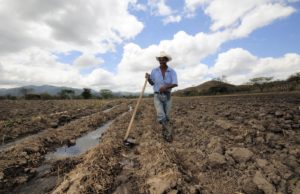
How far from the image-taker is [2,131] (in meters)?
9.04

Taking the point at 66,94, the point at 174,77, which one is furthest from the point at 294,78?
the point at 66,94

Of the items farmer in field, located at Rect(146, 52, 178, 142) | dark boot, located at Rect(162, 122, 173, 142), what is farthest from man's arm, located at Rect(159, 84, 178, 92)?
dark boot, located at Rect(162, 122, 173, 142)

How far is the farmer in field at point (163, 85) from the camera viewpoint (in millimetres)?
6703

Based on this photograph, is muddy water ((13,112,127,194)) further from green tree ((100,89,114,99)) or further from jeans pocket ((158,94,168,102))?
green tree ((100,89,114,99))

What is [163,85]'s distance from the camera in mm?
6727

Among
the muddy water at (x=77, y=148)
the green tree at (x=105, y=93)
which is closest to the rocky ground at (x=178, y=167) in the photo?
the muddy water at (x=77, y=148)

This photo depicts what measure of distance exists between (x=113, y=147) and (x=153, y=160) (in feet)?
4.50

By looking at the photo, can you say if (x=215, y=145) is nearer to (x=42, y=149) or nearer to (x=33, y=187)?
(x=33, y=187)

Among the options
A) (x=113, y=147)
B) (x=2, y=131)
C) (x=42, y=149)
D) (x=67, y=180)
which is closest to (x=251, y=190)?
(x=67, y=180)

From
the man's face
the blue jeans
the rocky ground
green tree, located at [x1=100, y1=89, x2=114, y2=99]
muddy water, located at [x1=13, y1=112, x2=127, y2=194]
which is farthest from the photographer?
green tree, located at [x1=100, y1=89, x2=114, y2=99]

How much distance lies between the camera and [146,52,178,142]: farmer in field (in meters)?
6.70

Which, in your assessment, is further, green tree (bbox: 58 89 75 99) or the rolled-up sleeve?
green tree (bbox: 58 89 75 99)

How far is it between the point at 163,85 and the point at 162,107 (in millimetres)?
576

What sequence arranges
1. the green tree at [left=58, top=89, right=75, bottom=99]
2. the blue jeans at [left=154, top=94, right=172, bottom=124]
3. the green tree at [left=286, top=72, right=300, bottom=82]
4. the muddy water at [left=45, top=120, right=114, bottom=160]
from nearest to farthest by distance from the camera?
1. the muddy water at [left=45, top=120, right=114, bottom=160]
2. the blue jeans at [left=154, top=94, right=172, bottom=124]
3. the green tree at [left=286, top=72, right=300, bottom=82]
4. the green tree at [left=58, top=89, right=75, bottom=99]
